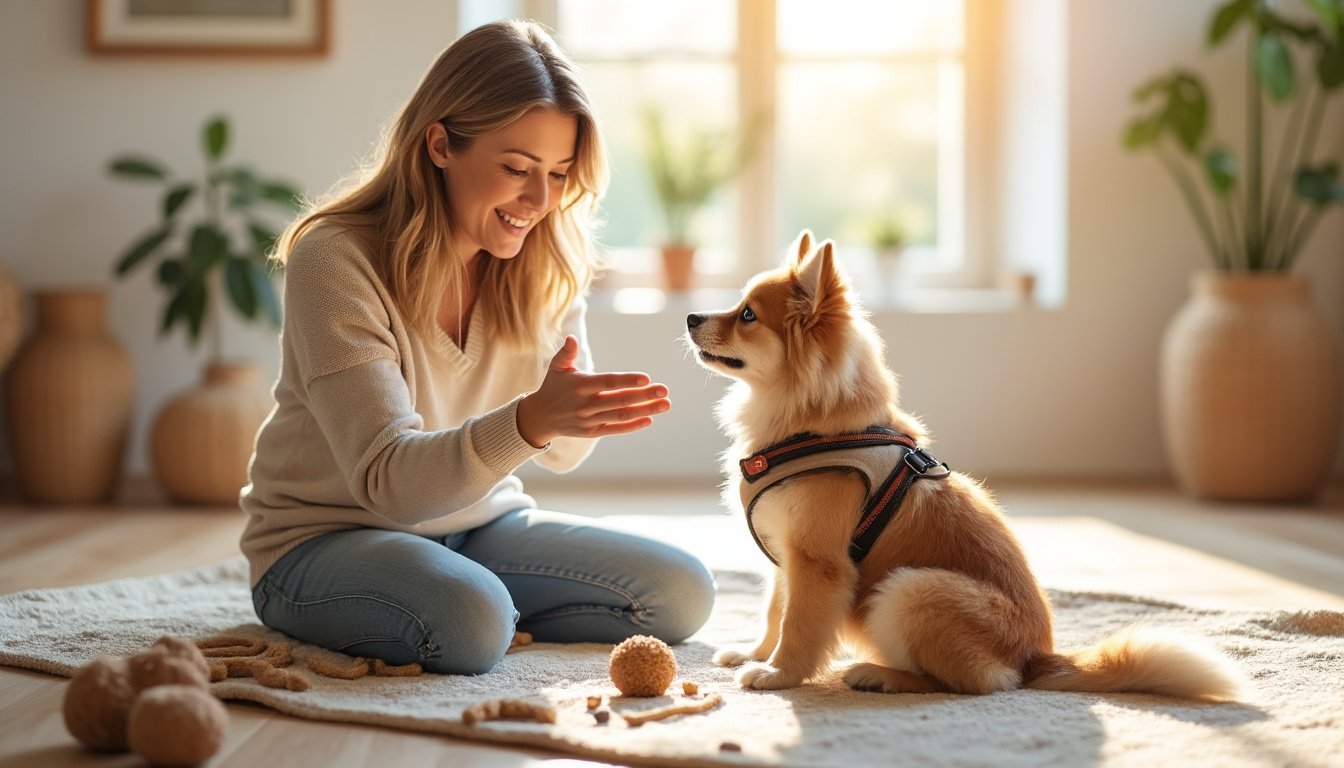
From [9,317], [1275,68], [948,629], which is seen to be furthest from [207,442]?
[1275,68]

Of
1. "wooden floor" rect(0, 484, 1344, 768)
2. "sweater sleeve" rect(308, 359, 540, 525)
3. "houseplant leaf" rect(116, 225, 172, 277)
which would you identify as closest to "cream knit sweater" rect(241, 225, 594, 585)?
"sweater sleeve" rect(308, 359, 540, 525)

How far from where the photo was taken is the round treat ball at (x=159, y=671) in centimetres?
163

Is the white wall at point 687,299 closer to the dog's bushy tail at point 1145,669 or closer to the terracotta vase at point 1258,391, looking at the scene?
the terracotta vase at point 1258,391

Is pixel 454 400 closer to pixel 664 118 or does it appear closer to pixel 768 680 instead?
pixel 768 680

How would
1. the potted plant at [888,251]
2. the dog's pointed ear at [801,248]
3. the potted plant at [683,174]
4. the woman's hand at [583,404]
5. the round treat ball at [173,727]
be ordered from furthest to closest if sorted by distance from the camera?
1. the potted plant at [683,174]
2. the potted plant at [888,251]
3. the dog's pointed ear at [801,248]
4. the woman's hand at [583,404]
5. the round treat ball at [173,727]

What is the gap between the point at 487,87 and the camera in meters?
2.03

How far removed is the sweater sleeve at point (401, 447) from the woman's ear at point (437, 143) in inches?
14.0

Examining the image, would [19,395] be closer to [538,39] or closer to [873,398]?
[538,39]

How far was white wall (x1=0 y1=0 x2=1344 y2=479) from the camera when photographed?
14.0 ft

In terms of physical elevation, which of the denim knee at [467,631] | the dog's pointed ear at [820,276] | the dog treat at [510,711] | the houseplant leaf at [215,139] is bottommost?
the dog treat at [510,711]

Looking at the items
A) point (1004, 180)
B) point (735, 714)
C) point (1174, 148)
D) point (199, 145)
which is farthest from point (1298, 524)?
point (199, 145)

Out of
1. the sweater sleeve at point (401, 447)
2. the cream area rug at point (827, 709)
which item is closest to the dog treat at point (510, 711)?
the cream area rug at point (827, 709)

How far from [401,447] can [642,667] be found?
470 millimetres

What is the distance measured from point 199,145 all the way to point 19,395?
100 cm
